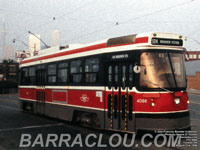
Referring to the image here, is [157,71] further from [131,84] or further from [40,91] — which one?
[40,91]

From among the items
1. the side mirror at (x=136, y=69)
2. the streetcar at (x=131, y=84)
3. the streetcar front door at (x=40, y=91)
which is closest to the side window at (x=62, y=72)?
the streetcar at (x=131, y=84)

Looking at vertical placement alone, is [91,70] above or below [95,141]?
above

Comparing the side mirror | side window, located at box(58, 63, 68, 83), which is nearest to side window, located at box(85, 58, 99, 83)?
side window, located at box(58, 63, 68, 83)

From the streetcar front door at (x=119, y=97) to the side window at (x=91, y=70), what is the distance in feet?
1.88

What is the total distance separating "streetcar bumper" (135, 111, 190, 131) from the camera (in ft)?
28.2

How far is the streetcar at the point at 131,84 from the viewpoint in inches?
344

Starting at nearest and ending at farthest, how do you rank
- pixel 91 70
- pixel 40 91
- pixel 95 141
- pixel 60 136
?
pixel 95 141
pixel 60 136
pixel 91 70
pixel 40 91

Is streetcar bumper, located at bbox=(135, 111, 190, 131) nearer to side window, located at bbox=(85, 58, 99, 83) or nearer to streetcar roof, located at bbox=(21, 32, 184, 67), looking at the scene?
streetcar roof, located at bbox=(21, 32, 184, 67)

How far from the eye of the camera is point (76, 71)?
11.8 meters

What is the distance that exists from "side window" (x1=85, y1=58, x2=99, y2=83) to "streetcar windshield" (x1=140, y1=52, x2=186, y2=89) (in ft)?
7.08

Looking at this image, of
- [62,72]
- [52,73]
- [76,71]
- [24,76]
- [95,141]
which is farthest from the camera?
[24,76]

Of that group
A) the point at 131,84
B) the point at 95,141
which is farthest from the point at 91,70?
the point at 95,141

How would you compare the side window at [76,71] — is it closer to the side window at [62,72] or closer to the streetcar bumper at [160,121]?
the side window at [62,72]

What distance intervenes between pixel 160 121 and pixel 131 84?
1466mm
